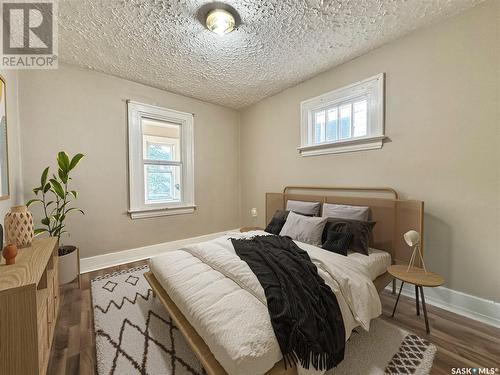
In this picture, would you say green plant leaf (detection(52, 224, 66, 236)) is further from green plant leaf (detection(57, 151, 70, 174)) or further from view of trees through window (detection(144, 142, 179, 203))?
view of trees through window (detection(144, 142, 179, 203))

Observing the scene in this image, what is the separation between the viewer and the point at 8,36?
6.72ft

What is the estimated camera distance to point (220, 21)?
74.0 inches

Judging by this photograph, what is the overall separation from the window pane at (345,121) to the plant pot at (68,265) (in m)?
3.58

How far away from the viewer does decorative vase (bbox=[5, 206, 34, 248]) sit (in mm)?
1600

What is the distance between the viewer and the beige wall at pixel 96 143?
100 inches

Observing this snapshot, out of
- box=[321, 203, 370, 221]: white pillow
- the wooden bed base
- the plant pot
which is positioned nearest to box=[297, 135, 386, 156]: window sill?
box=[321, 203, 370, 221]: white pillow

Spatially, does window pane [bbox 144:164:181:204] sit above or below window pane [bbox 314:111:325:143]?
below

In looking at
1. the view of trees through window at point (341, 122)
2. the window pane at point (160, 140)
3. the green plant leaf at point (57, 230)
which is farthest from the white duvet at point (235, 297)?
the window pane at point (160, 140)

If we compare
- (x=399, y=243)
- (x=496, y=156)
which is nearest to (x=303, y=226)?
(x=399, y=243)

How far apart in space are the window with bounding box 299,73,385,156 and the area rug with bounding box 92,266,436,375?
6.22ft

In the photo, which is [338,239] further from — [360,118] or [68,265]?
[68,265]

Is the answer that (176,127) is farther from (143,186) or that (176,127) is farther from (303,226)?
(303,226)

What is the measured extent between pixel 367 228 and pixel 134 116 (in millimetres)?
3475

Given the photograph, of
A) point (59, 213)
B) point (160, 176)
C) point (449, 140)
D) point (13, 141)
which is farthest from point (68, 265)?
point (449, 140)
